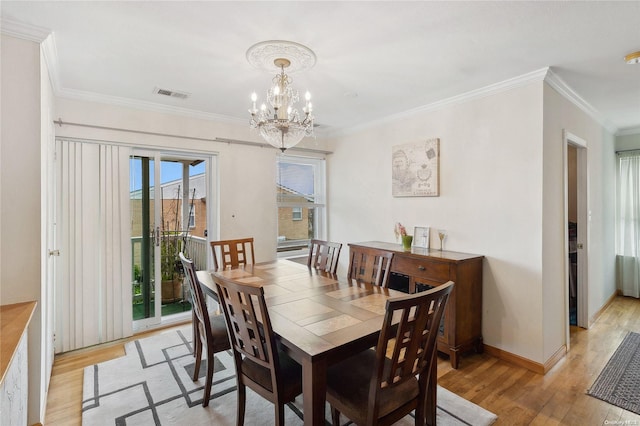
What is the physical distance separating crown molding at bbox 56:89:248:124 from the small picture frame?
2.47 m

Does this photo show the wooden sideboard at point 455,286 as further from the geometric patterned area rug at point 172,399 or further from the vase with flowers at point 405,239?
the geometric patterned area rug at point 172,399


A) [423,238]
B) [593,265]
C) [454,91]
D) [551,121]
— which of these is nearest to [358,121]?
[454,91]

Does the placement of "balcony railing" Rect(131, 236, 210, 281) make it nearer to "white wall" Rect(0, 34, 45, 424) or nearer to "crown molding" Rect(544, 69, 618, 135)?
"white wall" Rect(0, 34, 45, 424)

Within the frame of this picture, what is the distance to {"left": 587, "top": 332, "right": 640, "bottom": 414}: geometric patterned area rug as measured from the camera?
2.23 meters

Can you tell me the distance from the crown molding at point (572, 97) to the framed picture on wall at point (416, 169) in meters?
1.03

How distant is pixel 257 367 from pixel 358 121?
3.24 m

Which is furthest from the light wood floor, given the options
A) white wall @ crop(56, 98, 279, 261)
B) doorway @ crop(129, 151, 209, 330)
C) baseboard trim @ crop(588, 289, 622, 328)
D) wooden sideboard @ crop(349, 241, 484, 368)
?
white wall @ crop(56, 98, 279, 261)

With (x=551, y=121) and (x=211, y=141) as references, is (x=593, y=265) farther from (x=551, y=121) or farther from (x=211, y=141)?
(x=211, y=141)

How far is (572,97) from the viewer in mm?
3020

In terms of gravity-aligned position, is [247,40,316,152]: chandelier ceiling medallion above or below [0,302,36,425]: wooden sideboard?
above

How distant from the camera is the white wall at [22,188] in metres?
1.83

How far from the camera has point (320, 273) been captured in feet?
9.11

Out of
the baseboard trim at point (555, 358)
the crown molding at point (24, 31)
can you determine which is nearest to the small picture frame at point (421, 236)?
the baseboard trim at point (555, 358)

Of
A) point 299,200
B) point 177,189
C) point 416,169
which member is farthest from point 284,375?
point 299,200
